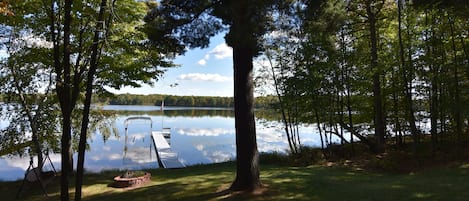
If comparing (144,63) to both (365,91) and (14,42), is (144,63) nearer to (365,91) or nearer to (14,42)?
(14,42)

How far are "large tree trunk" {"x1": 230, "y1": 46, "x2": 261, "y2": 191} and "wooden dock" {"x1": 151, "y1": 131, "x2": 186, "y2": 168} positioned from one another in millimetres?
6105

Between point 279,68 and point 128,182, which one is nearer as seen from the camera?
point 128,182

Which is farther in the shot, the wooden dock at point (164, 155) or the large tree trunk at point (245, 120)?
the wooden dock at point (164, 155)

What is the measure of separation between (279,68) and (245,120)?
6.84m

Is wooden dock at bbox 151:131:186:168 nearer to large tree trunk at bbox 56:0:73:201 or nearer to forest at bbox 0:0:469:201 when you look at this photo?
forest at bbox 0:0:469:201

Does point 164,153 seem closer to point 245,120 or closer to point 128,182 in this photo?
point 128,182

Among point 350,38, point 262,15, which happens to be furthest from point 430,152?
point 262,15

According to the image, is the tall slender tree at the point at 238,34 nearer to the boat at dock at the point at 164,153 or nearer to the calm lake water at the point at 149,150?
the boat at dock at the point at 164,153

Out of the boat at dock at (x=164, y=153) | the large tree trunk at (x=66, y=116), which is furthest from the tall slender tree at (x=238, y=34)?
the boat at dock at (x=164, y=153)

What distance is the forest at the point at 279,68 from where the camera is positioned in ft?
18.0

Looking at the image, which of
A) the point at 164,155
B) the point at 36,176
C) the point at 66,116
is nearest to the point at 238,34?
the point at 66,116

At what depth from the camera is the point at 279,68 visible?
1222 centimetres

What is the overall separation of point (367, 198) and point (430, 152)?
595cm

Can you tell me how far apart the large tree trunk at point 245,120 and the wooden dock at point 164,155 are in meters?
6.11
